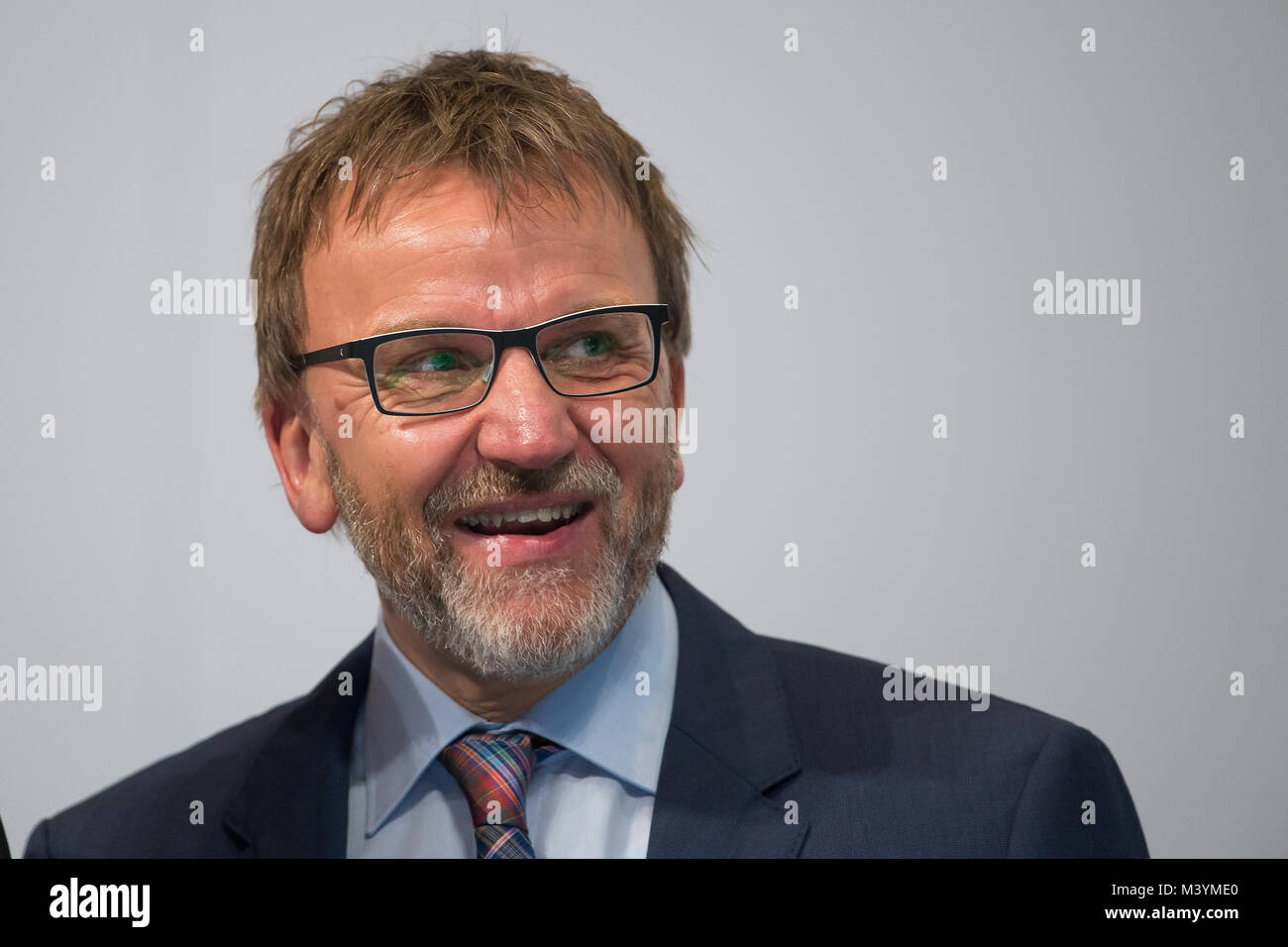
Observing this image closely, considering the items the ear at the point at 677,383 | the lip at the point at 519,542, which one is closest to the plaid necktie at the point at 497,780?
the lip at the point at 519,542

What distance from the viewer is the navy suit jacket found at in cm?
152

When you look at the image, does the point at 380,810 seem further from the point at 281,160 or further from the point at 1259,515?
the point at 1259,515

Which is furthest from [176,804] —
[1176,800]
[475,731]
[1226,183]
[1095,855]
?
[1226,183]

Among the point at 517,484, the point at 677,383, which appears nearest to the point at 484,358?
the point at 517,484

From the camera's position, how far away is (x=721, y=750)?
159 cm

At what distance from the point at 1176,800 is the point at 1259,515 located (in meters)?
0.47

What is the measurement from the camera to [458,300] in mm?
1509

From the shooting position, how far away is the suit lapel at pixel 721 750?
151 centimetres

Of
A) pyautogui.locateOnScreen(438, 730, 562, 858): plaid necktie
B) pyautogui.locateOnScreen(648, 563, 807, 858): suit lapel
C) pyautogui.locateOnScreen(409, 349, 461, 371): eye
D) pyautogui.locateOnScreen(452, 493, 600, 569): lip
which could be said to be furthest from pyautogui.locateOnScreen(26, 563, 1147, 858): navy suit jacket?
pyautogui.locateOnScreen(409, 349, 461, 371): eye

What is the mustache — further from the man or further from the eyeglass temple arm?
the eyeglass temple arm

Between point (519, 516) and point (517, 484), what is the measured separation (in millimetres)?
59

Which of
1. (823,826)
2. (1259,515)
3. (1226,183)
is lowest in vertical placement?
(823,826)

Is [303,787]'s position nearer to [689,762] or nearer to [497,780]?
[497,780]

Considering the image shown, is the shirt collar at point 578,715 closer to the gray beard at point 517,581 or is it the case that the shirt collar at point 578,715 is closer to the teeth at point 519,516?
the gray beard at point 517,581
